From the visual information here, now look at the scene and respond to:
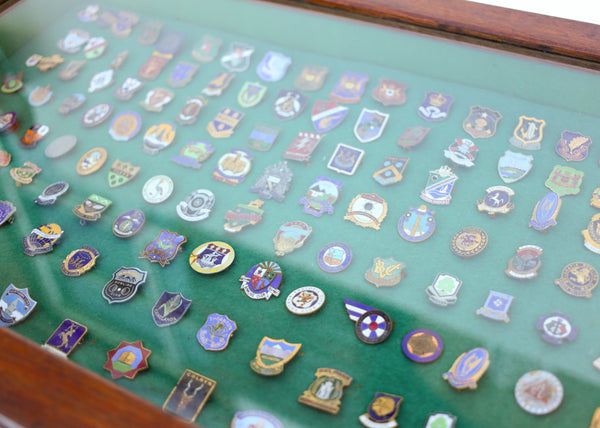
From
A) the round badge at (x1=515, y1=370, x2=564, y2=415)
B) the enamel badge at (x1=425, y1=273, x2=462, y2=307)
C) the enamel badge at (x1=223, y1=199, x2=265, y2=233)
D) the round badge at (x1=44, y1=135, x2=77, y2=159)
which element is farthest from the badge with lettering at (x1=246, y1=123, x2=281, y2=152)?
the round badge at (x1=515, y1=370, x2=564, y2=415)

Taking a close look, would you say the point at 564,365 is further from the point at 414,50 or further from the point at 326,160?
the point at 414,50

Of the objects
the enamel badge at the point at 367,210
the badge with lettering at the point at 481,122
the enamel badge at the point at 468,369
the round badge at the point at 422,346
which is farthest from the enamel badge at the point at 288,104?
the enamel badge at the point at 468,369

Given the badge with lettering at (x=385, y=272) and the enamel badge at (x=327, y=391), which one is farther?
the badge with lettering at (x=385, y=272)

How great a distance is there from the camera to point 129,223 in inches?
74.4

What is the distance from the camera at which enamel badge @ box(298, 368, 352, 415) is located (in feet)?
4.55

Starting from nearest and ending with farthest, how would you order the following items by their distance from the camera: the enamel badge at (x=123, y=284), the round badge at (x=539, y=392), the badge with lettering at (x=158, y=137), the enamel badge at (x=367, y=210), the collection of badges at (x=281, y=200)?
the round badge at (x=539, y=392) → the collection of badges at (x=281, y=200) → the enamel badge at (x=123, y=284) → the enamel badge at (x=367, y=210) → the badge with lettering at (x=158, y=137)

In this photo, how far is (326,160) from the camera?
200 centimetres

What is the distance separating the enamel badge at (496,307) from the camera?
153 cm

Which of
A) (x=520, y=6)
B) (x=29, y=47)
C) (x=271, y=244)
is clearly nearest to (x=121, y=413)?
(x=271, y=244)

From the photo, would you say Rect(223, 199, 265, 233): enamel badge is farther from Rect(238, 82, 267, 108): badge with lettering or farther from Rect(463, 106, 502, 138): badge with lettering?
Rect(463, 106, 502, 138): badge with lettering

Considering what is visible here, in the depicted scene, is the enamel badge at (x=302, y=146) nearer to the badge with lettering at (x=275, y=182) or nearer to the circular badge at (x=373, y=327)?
the badge with lettering at (x=275, y=182)

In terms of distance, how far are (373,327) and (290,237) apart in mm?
403

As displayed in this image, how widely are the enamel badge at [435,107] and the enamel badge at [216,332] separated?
1001 millimetres

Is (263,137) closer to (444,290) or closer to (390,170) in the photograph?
(390,170)
